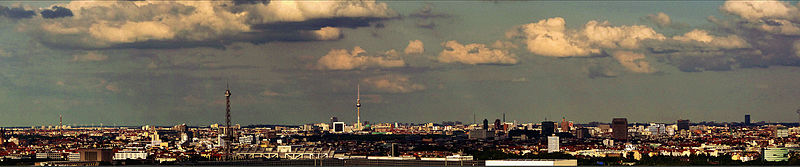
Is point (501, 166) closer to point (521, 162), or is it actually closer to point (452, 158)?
point (521, 162)

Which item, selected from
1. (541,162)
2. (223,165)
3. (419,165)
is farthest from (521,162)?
(223,165)

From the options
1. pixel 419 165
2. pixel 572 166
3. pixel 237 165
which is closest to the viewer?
pixel 572 166

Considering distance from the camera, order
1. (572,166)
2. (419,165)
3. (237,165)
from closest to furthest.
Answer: (572,166)
(419,165)
(237,165)

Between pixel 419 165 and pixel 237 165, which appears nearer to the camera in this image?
pixel 419 165

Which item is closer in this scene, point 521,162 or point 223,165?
point 521,162

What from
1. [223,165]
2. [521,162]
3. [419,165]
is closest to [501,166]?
[521,162]

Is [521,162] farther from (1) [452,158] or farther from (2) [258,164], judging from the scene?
(2) [258,164]

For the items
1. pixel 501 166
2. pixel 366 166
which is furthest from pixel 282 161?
pixel 501 166

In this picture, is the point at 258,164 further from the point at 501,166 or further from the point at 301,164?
the point at 501,166
